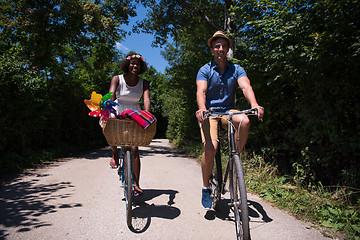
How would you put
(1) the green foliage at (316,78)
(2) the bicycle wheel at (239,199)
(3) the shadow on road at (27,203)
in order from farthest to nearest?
(1) the green foliage at (316,78) < (3) the shadow on road at (27,203) < (2) the bicycle wheel at (239,199)

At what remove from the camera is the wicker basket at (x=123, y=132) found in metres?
2.91

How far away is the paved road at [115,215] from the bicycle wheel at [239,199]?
45cm

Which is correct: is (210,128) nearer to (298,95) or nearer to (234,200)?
(234,200)

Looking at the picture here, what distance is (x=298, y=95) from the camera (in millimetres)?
4711

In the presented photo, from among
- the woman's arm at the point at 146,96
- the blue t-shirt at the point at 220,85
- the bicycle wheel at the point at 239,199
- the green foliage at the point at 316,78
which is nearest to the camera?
the bicycle wheel at the point at 239,199

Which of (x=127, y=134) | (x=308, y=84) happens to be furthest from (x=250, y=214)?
(x=308, y=84)

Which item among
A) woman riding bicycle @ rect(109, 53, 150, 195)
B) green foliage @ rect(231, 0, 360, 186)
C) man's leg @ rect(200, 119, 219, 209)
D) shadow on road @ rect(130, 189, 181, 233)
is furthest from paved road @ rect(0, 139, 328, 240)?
green foliage @ rect(231, 0, 360, 186)

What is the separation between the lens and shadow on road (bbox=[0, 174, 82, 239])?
2.97 metres

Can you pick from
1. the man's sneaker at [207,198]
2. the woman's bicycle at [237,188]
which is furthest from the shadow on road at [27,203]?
the woman's bicycle at [237,188]

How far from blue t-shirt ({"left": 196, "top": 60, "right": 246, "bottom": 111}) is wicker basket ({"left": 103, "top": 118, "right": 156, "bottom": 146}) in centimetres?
98

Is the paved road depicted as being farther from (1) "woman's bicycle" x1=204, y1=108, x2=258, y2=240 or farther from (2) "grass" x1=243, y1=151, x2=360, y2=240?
(1) "woman's bicycle" x1=204, y1=108, x2=258, y2=240

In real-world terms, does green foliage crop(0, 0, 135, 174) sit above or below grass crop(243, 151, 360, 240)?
above

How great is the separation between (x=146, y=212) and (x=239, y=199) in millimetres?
1521

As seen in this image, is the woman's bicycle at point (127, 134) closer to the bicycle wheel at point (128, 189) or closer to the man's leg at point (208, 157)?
the bicycle wheel at point (128, 189)
